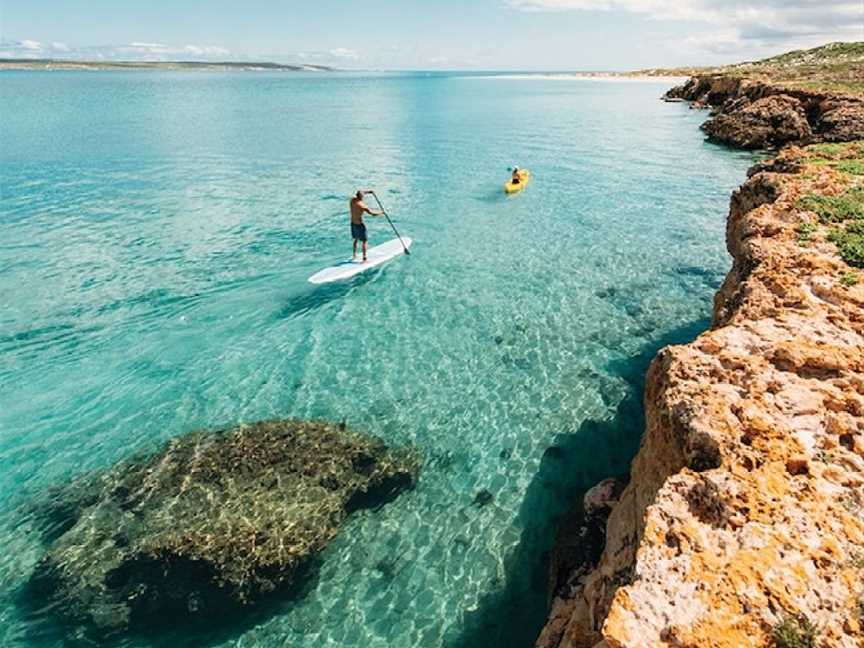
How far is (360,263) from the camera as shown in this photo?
24.0 metres

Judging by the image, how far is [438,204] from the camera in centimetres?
3403

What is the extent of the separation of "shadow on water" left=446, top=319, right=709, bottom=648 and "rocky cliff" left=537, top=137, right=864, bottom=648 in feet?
3.41

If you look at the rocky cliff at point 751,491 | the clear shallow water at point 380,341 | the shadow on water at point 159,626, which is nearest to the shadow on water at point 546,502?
the clear shallow water at point 380,341

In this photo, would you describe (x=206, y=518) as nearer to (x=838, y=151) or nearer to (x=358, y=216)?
(x=358, y=216)

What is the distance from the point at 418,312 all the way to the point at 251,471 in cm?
976

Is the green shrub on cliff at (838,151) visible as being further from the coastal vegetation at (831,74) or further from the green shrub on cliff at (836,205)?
the coastal vegetation at (831,74)

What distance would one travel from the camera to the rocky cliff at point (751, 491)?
4.73 metres

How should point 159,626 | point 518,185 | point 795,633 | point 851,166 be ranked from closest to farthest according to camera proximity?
point 795,633 < point 159,626 < point 851,166 < point 518,185

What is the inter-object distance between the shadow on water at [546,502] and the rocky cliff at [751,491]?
1038mm

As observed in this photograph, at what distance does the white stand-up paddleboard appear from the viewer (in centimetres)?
2280

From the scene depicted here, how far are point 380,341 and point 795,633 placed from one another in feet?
49.2

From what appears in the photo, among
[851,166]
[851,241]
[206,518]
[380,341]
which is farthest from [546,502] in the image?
[851,166]

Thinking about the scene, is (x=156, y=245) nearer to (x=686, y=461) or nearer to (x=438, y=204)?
(x=438, y=204)

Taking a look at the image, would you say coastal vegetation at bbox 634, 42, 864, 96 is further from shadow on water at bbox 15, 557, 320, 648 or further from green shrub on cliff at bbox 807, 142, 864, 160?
shadow on water at bbox 15, 557, 320, 648
